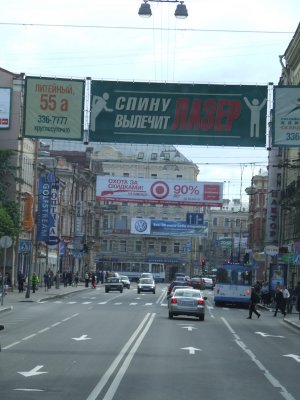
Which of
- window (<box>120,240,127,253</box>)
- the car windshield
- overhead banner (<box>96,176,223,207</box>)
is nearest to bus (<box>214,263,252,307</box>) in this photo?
overhead banner (<box>96,176,223,207</box>)

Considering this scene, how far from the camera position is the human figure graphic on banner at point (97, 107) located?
28266 mm

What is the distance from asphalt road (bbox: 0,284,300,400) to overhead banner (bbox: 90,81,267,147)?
6311mm

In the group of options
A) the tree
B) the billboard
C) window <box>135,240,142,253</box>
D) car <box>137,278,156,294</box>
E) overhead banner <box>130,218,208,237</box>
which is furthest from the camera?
window <box>135,240,142,253</box>

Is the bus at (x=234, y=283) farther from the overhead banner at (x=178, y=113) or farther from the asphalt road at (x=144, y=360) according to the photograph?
the overhead banner at (x=178, y=113)

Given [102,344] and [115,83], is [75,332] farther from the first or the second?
[115,83]

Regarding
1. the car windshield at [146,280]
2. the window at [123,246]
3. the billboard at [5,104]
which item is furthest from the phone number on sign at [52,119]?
the window at [123,246]

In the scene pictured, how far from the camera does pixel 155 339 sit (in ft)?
91.5

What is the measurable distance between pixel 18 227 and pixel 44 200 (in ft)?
38.5

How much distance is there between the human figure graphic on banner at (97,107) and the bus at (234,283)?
3186cm

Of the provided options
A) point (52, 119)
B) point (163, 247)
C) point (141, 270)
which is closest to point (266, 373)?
point (52, 119)

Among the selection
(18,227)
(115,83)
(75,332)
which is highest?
(115,83)

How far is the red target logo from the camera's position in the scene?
238ft

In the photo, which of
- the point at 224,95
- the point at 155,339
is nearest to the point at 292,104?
the point at 224,95

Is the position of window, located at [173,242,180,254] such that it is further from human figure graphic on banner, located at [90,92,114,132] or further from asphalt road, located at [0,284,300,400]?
human figure graphic on banner, located at [90,92,114,132]
